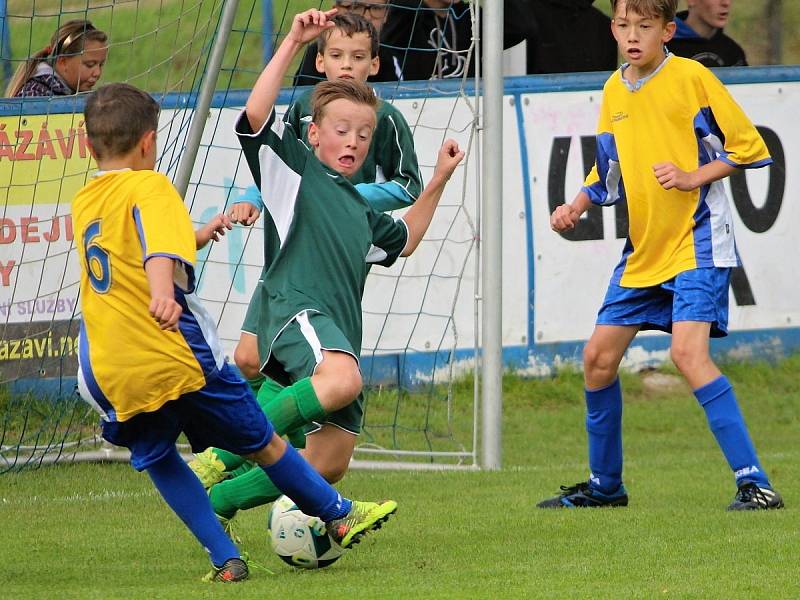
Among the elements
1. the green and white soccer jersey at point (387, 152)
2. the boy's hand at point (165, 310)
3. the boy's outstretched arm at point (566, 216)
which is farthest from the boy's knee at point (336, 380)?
the boy's outstretched arm at point (566, 216)

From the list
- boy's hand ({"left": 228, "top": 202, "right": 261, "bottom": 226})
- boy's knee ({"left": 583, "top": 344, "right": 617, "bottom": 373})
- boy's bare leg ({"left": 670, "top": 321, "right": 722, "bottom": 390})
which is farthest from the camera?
boy's knee ({"left": 583, "top": 344, "right": 617, "bottom": 373})

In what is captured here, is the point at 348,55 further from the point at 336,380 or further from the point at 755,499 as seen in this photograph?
the point at 755,499

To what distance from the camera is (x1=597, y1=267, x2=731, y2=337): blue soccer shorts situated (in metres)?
5.47

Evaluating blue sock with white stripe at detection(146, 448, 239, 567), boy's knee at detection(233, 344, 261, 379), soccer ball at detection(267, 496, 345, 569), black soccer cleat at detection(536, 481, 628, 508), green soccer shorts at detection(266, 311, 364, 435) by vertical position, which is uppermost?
green soccer shorts at detection(266, 311, 364, 435)

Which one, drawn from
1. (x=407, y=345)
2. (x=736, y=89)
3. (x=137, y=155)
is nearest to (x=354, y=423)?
(x=137, y=155)

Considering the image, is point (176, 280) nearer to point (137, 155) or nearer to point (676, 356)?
point (137, 155)

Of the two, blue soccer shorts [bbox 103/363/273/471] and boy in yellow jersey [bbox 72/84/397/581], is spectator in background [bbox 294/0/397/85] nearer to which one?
boy in yellow jersey [bbox 72/84/397/581]

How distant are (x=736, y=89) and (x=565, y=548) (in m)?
4.78

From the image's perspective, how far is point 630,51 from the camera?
5543 mm

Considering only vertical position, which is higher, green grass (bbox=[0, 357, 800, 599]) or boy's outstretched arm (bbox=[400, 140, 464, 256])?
boy's outstretched arm (bbox=[400, 140, 464, 256])

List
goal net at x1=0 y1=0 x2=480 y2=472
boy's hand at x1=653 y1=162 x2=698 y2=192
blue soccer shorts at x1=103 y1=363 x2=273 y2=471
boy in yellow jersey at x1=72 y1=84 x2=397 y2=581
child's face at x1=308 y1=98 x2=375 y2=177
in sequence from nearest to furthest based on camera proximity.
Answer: boy in yellow jersey at x1=72 y1=84 x2=397 y2=581
blue soccer shorts at x1=103 y1=363 x2=273 y2=471
child's face at x1=308 y1=98 x2=375 y2=177
boy's hand at x1=653 y1=162 x2=698 y2=192
goal net at x1=0 y1=0 x2=480 y2=472

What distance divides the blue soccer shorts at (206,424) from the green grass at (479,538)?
38 centimetres

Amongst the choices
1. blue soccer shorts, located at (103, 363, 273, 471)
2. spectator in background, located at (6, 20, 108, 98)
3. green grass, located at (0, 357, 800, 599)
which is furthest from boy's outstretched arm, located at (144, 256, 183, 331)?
spectator in background, located at (6, 20, 108, 98)

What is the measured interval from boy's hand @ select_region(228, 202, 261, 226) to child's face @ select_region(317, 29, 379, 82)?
110 centimetres
